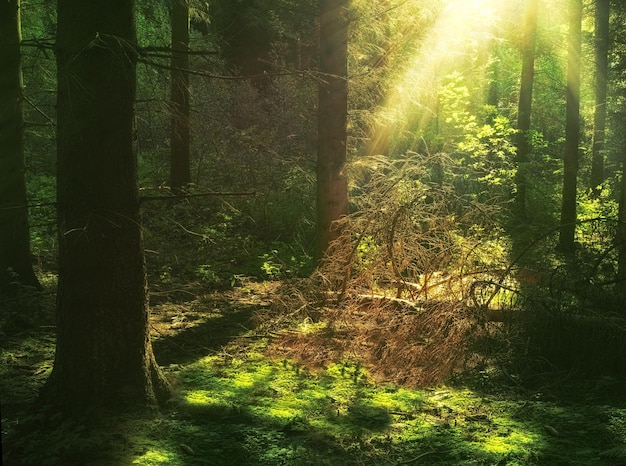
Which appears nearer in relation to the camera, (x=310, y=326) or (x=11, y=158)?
(x=310, y=326)

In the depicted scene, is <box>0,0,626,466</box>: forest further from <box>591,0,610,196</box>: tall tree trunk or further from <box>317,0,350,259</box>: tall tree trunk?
<box>591,0,610,196</box>: tall tree trunk

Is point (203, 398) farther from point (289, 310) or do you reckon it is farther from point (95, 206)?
point (289, 310)

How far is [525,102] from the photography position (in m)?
20.6

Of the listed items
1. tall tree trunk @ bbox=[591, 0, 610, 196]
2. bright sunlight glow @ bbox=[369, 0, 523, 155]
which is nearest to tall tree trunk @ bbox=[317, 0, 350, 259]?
bright sunlight glow @ bbox=[369, 0, 523, 155]

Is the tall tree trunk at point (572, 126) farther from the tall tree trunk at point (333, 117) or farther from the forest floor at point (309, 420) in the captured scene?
the forest floor at point (309, 420)

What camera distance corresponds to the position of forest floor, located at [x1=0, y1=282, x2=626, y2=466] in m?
4.43

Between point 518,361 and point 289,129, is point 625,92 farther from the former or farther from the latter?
point 518,361

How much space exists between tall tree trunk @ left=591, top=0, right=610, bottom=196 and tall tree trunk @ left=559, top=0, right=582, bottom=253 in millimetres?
977

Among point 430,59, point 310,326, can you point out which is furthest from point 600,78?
point 310,326

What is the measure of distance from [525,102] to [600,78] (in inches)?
133

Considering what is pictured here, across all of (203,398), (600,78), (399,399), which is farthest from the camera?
(600,78)

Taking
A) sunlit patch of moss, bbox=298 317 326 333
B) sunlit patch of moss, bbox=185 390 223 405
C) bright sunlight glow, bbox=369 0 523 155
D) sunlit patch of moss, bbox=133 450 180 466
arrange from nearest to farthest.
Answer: sunlit patch of moss, bbox=133 450 180 466 → sunlit patch of moss, bbox=185 390 223 405 → sunlit patch of moss, bbox=298 317 326 333 → bright sunlight glow, bbox=369 0 523 155

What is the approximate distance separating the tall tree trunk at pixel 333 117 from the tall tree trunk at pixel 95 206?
596cm

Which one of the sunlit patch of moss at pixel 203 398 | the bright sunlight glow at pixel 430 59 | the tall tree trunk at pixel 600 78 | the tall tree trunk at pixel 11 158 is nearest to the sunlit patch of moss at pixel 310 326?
the sunlit patch of moss at pixel 203 398
